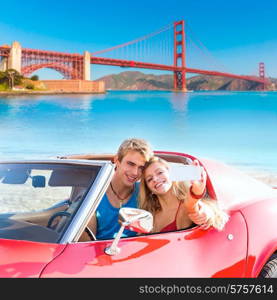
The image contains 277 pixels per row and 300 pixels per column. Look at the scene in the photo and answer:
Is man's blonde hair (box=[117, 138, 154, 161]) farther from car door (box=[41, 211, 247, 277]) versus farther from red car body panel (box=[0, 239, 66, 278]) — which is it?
red car body panel (box=[0, 239, 66, 278])

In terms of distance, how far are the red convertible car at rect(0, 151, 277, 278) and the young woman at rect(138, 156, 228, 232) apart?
0.07 m

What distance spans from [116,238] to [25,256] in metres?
0.37

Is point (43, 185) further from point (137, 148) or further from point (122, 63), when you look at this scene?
point (122, 63)

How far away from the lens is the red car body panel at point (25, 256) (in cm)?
175

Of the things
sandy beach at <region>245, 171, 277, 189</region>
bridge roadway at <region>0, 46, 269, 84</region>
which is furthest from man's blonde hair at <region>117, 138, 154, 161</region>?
bridge roadway at <region>0, 46, 269, 84</region>

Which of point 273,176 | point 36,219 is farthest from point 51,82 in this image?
point 36,219

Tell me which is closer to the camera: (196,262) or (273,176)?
(196,262)

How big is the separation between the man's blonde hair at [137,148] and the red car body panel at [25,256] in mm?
660

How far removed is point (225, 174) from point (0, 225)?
4.43 ft

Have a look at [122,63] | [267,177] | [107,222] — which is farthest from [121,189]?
[122,63]

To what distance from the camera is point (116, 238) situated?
1.83m
